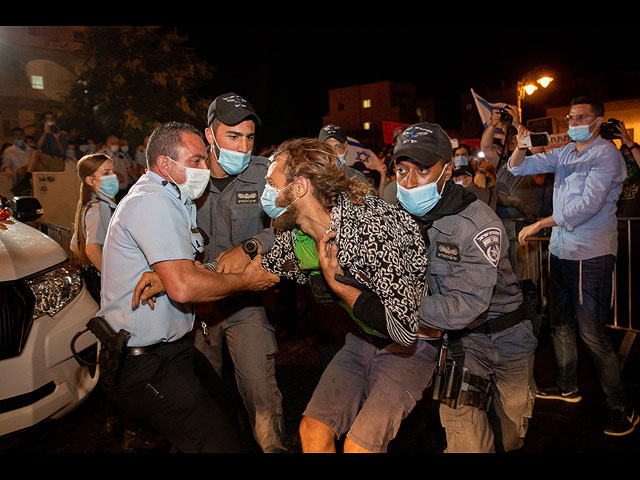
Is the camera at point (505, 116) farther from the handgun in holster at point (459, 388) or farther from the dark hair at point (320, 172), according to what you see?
the handgun in holster at point (459, 388)

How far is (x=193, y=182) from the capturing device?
2.97m

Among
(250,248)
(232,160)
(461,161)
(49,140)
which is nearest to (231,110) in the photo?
(232,160)

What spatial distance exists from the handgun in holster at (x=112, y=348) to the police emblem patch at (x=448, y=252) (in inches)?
70.6

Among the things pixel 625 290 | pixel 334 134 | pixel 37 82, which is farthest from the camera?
pixel 37 82

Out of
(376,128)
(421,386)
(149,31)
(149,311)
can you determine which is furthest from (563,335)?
(376,128)

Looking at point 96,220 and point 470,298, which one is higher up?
point 96,220

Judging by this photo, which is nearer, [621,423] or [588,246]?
[621,423]

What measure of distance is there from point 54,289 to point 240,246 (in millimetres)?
1438

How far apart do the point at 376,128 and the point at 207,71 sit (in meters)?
32.5

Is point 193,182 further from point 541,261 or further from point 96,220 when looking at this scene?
point 541,261

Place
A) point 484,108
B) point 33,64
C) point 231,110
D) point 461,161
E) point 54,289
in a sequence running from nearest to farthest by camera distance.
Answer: point 54,289 < point 231,110 < point 461,161 < point 484,108 < point 33,64

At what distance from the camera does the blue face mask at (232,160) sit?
3.79 metres

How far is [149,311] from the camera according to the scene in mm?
2602

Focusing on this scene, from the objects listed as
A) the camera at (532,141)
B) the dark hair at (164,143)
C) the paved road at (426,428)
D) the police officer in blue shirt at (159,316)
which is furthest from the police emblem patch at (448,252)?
the camera at (532,141)
